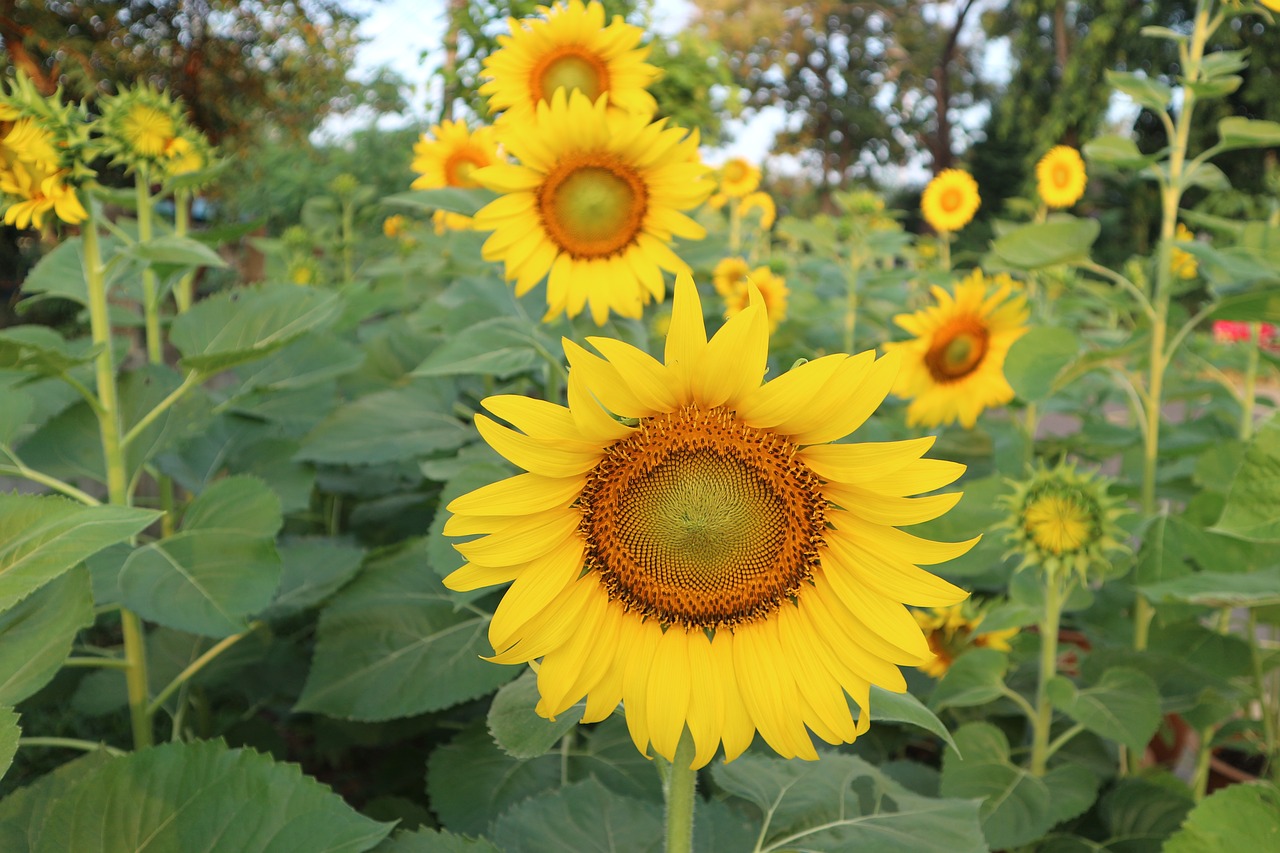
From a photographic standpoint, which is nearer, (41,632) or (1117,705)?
(41,632)

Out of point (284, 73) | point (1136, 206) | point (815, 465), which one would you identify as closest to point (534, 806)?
point (815, 465)

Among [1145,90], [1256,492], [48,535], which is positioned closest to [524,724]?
[48,535]

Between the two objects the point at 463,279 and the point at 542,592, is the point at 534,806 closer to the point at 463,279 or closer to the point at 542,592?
the point at 542,592

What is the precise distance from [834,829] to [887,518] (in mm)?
397

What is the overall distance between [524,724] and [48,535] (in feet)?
1.40

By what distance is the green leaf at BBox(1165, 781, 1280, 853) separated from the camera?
0.99 m

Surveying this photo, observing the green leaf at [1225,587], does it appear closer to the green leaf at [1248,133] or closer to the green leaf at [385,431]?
the green leaf at [1248,133]

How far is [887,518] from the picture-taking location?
0.73 meters

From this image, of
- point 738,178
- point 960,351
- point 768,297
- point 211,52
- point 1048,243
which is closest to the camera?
point 1048,243

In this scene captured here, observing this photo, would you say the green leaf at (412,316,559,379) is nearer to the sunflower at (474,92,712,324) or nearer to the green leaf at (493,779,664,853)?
the sunflower at (474,92,712,324)

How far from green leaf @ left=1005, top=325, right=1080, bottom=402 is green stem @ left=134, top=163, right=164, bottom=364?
4.55 ft

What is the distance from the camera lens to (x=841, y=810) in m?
0.97

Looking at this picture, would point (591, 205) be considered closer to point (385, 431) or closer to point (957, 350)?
point (385, 431)

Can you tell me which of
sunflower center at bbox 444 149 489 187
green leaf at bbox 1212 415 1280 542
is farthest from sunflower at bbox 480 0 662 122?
green leaf at bbox 1212 415 1280 542
